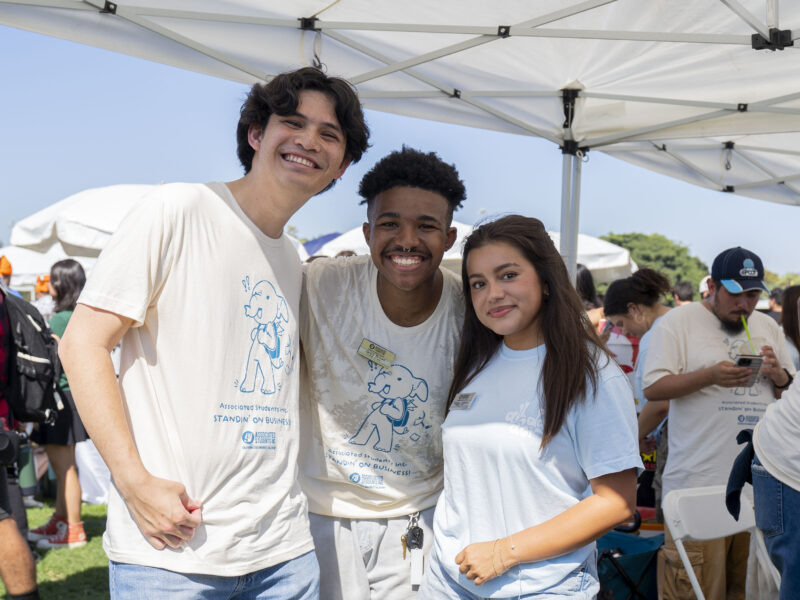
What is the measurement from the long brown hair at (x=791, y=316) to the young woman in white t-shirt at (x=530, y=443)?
2038 mm

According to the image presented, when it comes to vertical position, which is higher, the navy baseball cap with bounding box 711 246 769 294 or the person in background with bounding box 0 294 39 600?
the navy baseball cap with bounding box 711 246 769 294

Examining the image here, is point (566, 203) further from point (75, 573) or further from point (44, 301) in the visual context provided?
point (44, 301)

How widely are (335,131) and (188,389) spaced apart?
31.3 inches

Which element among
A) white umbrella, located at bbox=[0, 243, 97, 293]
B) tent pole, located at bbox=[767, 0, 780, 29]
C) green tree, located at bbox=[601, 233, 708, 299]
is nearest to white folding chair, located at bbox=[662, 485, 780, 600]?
tent pole, located at bbox=[767, 0, 780, 29]

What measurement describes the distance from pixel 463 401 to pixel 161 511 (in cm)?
87

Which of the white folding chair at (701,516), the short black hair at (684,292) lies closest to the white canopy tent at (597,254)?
the short black hair at (684,292)

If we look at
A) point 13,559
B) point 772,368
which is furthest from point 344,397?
point 772,368

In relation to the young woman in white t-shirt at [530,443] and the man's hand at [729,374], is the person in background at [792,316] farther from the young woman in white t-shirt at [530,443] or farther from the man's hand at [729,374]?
the young woman in white t-shirt at [530,443]

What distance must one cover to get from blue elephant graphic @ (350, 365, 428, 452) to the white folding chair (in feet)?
4.69

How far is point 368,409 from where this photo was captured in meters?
2.28

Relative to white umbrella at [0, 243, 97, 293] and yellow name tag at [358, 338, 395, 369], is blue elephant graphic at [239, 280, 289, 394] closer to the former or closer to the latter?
yellow name tag at [358, 338, 395, 369]

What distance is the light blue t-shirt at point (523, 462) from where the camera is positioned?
1.92 meters

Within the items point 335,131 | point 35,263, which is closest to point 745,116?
point 335,131

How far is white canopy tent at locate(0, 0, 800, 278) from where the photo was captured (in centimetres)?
363
